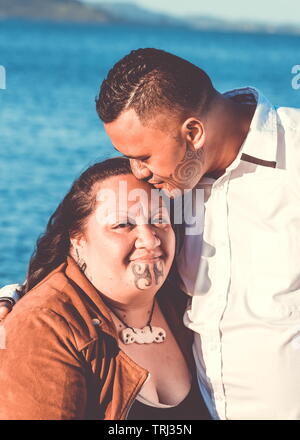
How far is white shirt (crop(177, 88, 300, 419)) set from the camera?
10.4 feet

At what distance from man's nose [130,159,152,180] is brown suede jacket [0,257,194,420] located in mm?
458

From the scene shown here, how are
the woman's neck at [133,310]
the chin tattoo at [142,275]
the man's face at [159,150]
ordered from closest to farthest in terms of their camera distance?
1. the man's face at [159,150]
2. the chin tattoo at [142,275]
3. the woman's neck at [133,310]

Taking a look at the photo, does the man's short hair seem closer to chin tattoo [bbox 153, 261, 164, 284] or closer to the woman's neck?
chin tattoo [bbox 153, 261, 164, 284]

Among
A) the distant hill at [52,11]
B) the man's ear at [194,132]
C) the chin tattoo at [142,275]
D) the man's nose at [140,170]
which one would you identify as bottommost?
the chin tattoo at [142,275]

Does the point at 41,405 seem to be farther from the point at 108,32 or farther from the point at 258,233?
the point at 108,32

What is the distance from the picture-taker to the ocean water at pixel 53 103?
16.3 metres

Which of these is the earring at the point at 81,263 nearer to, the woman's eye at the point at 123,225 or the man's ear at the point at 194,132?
the woman's eye at the point at 123,225

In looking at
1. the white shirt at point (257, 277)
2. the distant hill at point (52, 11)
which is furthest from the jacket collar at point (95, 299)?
the distant hill at point (52, 11)

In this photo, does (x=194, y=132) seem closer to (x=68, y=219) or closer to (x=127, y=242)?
(x=127, y=242)

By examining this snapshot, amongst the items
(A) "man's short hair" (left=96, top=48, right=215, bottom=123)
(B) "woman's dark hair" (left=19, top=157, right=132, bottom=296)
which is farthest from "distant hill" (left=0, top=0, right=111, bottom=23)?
(A) "man's short hair" (left=96, top=48, right=215, bottom=123)

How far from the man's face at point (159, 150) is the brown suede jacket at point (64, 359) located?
1.69 ft

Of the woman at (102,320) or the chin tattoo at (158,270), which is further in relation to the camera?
the chin tattoo at (158,270)

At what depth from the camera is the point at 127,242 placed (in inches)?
128

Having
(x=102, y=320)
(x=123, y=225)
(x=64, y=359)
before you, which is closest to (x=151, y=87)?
(x=123, y=225)
